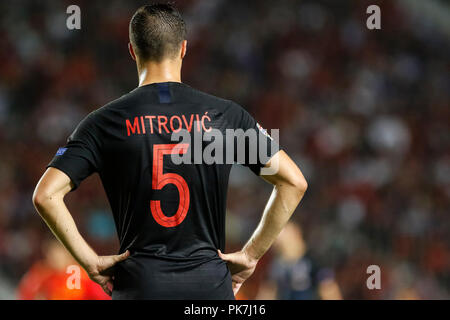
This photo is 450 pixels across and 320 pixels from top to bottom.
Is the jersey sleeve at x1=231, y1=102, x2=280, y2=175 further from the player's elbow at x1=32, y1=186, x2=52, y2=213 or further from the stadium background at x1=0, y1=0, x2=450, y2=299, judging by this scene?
the stadium background at x1=0, y1=0, x2=450, y2=299

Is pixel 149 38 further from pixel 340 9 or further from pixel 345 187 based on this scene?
pixel 340 9

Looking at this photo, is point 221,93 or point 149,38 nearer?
point 149,38

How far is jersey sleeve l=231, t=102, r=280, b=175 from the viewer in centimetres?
221

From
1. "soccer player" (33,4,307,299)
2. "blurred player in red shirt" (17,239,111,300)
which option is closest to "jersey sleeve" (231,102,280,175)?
"soccer player" (33,4,307,299)

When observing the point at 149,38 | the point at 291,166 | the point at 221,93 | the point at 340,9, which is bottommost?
the point at 291,166

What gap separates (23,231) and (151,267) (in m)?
5.79

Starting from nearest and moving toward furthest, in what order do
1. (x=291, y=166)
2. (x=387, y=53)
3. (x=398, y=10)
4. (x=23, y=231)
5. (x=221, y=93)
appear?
(x=291, y=166), (x=23, y=231), (x=221, y=93), (x=387, y=53), (x=398, y=10)

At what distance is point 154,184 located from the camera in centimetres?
212

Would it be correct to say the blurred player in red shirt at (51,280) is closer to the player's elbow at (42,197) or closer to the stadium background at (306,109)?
the stadium background at (306,109)

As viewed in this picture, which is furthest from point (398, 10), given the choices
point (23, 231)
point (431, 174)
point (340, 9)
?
point (23, 231)

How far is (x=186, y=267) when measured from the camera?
6.93 feet

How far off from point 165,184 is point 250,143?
34 cm

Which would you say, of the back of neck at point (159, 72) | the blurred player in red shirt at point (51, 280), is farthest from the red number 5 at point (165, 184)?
the blurred player in red shirt at point (51, 280)

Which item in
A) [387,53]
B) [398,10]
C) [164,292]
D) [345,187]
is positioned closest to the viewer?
[164,292]
